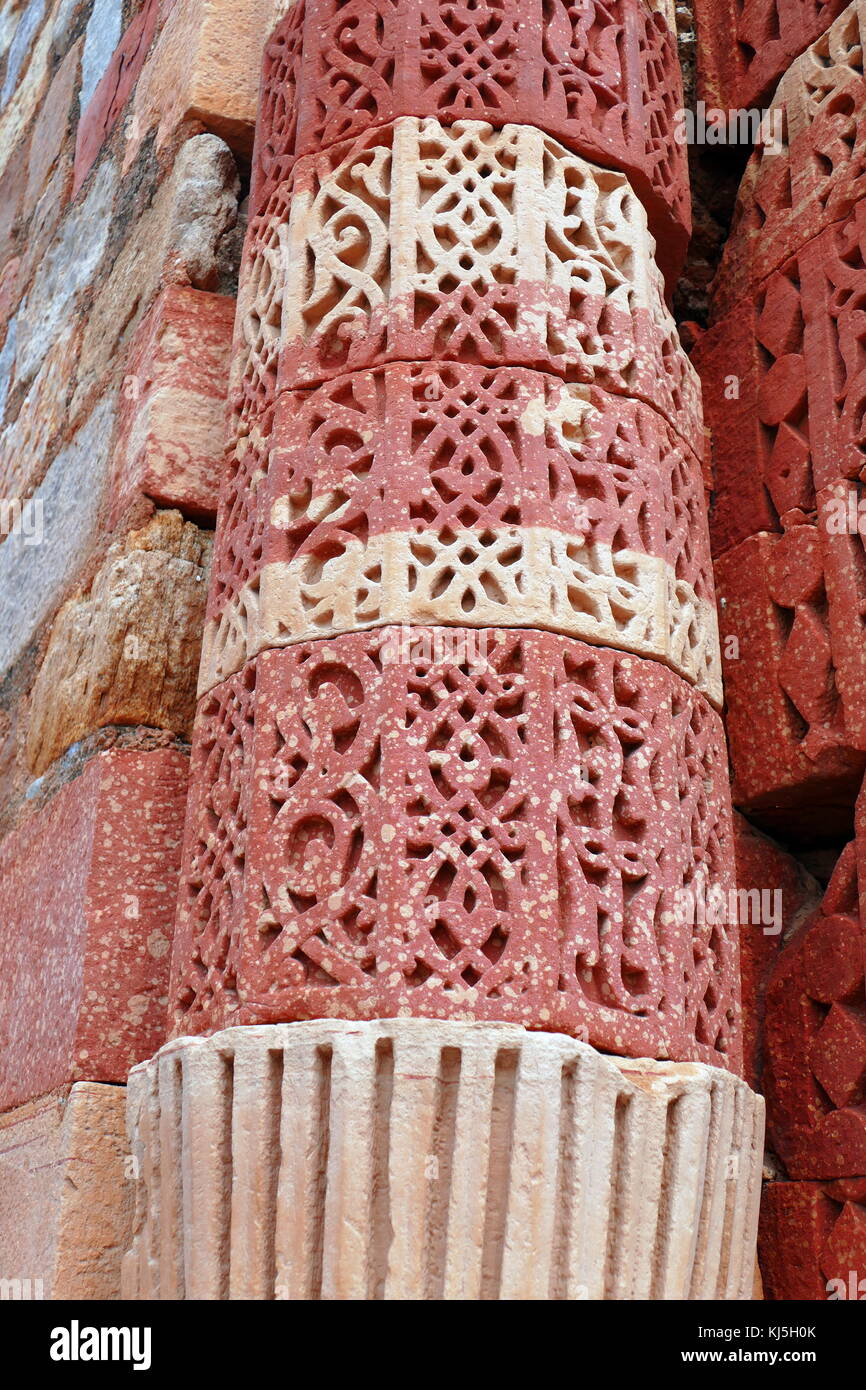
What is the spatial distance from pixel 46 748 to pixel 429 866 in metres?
1.25

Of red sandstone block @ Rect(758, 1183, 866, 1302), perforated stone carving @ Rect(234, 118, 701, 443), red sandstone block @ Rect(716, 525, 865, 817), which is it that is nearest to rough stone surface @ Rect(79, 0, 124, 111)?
perforated stone carving @ Rect(234, 118, 701, 443)

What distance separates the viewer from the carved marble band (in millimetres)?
2322

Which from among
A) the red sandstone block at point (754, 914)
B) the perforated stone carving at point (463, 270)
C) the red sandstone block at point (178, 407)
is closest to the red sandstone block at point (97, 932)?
the red sandstone block at point (178, 407)

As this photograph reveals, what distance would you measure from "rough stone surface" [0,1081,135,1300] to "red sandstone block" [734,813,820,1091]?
1041 mm

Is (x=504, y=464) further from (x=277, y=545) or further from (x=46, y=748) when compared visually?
(x=46, y=748)

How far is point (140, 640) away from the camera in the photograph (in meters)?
2.86

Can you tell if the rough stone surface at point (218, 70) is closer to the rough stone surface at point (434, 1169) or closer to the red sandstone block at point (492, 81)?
the red sandstone block at point (492, 81)

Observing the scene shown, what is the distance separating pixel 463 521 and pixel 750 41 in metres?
1.56

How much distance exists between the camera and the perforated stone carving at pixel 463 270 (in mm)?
2557

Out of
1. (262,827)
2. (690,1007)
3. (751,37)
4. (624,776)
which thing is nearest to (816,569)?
(624,776)

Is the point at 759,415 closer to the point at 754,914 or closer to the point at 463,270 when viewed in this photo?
the point at 463,270

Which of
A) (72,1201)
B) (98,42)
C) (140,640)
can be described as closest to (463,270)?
(140,640)

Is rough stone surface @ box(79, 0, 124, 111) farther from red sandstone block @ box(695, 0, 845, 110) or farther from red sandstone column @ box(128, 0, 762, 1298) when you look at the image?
red sandstone block @ box(695, 0, 845, 110)

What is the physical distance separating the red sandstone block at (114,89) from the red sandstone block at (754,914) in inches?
99.5
